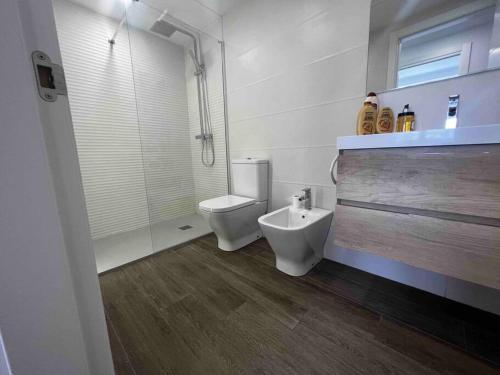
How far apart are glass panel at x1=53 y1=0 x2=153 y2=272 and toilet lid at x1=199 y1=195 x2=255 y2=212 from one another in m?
0.71

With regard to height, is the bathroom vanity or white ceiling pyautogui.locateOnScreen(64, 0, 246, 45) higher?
white ceiling pyautogui.locateOnScreen(64, 0, 246, 45)

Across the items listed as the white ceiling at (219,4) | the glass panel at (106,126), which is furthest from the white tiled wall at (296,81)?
the glass panel at (106,126)

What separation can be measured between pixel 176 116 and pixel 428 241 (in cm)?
253

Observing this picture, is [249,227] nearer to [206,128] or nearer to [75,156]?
[206,128]

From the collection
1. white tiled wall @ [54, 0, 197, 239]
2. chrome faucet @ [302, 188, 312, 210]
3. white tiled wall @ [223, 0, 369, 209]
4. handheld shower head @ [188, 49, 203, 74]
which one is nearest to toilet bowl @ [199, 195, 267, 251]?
white tiled wall @ [223, 0, 369, 209]

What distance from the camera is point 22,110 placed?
0.28 metres

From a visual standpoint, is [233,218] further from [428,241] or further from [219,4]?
[219,4]

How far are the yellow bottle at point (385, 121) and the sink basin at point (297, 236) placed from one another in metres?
0.62

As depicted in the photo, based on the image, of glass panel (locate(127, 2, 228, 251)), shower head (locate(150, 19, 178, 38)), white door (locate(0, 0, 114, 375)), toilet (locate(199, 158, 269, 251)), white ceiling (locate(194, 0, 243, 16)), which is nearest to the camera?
white door (locate(0, 0, 114, 375))

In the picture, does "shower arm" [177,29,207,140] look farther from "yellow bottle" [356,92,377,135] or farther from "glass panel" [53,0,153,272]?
"yellow bottle" [356,92,377,135]

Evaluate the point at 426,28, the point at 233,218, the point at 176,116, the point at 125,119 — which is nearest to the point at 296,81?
the point at 426,28

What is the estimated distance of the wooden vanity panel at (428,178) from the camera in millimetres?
684

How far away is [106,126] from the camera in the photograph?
2086mm

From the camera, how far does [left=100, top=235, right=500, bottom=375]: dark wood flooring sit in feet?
2.79
